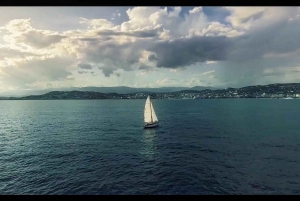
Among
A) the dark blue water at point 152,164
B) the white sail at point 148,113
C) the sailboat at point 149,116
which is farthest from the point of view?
the white sail at point 148,113

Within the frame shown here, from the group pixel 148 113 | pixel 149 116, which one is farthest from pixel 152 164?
pixel 148 113

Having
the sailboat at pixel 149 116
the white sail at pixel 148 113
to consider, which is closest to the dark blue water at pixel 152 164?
the sailboat at pixel 149 116

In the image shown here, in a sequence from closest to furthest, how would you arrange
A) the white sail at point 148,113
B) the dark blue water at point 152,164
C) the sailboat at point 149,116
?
1. the dark blue water at point 152,164
2. the sailboat at point 149,116
3. the white sail at point 148,113

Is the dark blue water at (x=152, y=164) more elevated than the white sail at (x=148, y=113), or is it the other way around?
the white sail at (x=148, y=113)

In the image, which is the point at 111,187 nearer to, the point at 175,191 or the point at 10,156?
the point at 175,191

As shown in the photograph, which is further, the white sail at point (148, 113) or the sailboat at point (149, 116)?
the white sail at point (148, 113)

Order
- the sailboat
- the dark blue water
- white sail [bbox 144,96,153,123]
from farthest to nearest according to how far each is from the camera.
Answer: white sail [bbox 144,96,153,123] → the sailboat → the dark blue water

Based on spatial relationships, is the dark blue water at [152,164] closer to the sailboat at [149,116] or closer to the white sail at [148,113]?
the sailboat at [149,116]

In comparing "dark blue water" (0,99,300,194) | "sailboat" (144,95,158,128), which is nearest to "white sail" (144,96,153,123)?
"sailboat" (144,95,158,128)

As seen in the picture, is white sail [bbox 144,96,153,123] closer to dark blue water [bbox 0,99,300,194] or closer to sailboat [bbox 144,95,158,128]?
sailboat [bbox 144,95,158,128]

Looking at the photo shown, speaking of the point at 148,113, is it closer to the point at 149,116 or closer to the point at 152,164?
the point at 149,116

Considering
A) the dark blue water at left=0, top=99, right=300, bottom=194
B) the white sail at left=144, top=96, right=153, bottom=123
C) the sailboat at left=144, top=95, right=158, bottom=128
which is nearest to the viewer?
the dark blue water at left=0, top=99, right=300, bottom=194
